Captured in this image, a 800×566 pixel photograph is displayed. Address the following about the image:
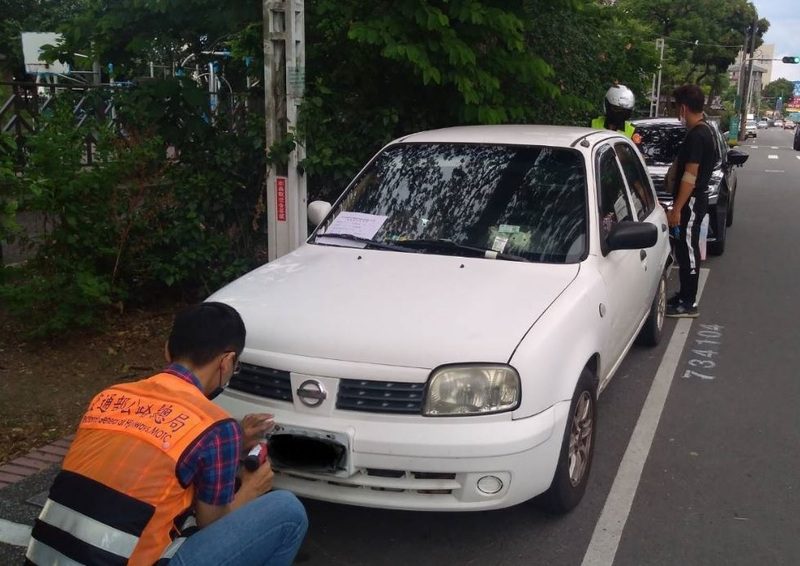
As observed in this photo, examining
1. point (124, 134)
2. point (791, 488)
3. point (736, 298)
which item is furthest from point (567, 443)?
point (736, 298)

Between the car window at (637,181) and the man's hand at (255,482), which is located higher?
the car window at (637,181)

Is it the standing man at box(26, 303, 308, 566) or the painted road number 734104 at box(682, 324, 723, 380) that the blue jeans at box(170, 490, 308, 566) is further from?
the painted road number 734104 at box(682, 324, 723, 380)

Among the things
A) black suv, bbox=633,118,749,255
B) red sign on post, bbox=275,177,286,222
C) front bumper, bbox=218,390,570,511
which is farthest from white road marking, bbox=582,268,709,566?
black suv, bbox=633,118,749,255

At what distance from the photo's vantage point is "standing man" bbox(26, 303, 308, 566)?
216 cm

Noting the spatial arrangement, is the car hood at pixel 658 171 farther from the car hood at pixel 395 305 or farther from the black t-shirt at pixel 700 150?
the car hood at pixel 395 305

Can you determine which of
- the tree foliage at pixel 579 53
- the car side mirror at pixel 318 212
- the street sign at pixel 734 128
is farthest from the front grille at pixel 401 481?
the street sign at pixel 734 128

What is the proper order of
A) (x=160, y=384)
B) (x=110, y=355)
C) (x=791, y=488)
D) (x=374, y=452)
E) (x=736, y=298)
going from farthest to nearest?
(x=736, y=298) < (x=110, y=355) < (x=791, y=488) < (x=374, y=452) < (x=160, y=384)

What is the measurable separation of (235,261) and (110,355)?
4.40 feet

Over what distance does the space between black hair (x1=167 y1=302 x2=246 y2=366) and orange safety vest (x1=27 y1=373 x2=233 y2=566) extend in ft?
0.72

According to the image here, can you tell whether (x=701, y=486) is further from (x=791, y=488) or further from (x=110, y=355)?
(x=110, y=355)

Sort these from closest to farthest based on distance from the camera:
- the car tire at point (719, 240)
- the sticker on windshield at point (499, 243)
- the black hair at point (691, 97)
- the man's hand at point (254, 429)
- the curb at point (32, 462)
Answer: the man's hand at point (254, 429) → the curb at point (32, 462) → the sticker on windshield at point (499, 243) → the black hair at point (691, 97) → the car tire at point (719, 240)

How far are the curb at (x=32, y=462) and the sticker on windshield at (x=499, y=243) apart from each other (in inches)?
98.0

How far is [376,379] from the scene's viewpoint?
10.9 ft

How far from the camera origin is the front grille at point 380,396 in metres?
3.28
